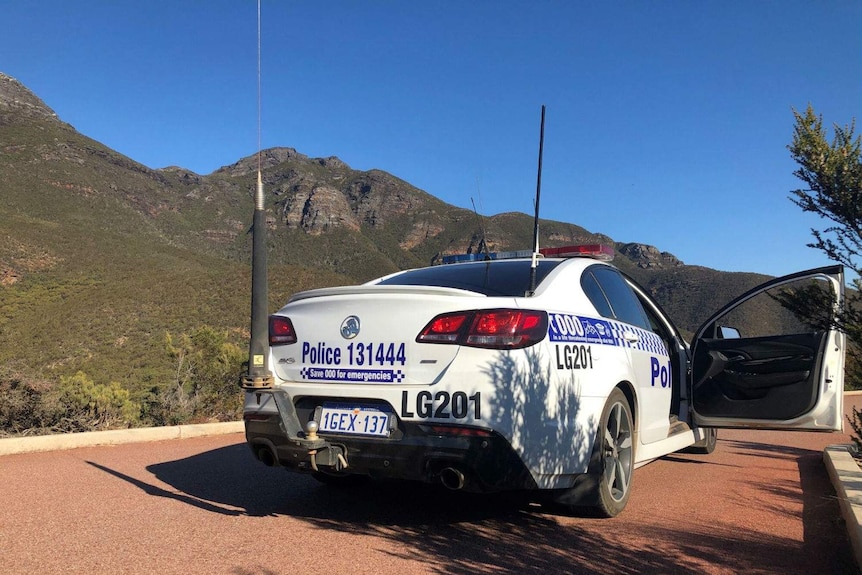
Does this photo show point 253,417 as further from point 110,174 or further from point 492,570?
point 110,174

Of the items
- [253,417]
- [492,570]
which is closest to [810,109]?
[492,570]

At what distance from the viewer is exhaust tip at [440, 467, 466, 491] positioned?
3.24 meters

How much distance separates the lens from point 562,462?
342 cm

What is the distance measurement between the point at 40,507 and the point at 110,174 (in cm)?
7582

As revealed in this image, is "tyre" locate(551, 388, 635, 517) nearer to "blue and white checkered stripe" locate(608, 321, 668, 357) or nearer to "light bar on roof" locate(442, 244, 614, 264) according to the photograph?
"blue and white checkered stripe" locate(608, 321, 668, 357)

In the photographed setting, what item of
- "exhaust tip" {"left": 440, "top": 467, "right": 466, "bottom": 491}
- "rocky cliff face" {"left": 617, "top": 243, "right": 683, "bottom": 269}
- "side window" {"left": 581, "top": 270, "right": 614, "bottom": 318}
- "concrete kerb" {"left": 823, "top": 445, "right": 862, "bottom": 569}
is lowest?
"concrete kerb" {"left": 823, "top": 445, "right": 862, "bottom": 569}

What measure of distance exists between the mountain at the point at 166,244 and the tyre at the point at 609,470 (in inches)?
75.1

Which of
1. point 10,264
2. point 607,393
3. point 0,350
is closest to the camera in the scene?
point 607,393

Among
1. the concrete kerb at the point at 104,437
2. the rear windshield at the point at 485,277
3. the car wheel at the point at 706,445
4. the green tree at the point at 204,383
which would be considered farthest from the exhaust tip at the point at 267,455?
the green tree at the point at 204,383

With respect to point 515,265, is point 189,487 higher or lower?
lower

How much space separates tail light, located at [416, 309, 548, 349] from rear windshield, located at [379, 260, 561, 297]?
26 centimetres

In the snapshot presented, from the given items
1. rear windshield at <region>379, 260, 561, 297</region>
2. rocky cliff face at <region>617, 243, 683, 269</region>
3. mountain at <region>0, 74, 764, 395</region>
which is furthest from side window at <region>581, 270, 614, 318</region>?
rocky cliff face at <region>617, 243, 683, 269</region>

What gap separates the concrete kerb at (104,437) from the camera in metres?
6.11

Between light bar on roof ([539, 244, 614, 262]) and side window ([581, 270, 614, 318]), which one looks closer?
side window ([581, 270, 614, 318])
